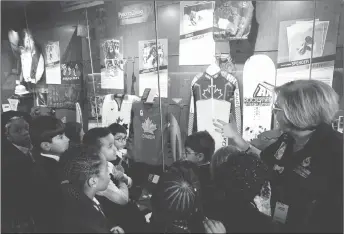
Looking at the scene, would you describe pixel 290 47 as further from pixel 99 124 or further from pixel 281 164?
pixel 99 124

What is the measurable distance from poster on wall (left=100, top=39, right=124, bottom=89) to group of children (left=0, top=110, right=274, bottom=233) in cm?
33

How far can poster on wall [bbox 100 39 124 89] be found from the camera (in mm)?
1983

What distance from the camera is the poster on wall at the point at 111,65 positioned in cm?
198

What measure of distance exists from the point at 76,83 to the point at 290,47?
1518 mm

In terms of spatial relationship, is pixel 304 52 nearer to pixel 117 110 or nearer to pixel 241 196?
pixel 241 196

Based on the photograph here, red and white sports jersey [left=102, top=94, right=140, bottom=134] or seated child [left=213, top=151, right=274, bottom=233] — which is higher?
red and white sports jersey [left=102, top=94, right=140, bottom=134]

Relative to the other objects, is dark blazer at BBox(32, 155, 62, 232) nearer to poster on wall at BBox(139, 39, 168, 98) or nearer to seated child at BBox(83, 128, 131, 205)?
seated child at BBox(83, 128, 131, 205)

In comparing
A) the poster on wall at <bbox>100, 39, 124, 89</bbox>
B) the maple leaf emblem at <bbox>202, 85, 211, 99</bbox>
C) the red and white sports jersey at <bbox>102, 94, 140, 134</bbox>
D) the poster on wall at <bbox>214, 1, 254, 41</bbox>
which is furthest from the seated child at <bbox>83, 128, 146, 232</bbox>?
the poster on wall at <bbox>214, 1, 254, 41</bbox>

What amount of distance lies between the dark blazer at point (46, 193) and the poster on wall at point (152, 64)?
2.62ft

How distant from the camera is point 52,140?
5.39 feet

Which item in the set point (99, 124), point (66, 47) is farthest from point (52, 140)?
point (66, 47)

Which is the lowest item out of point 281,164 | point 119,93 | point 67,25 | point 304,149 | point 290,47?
point 281,164

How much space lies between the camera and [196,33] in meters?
1.87

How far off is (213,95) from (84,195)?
110cm
